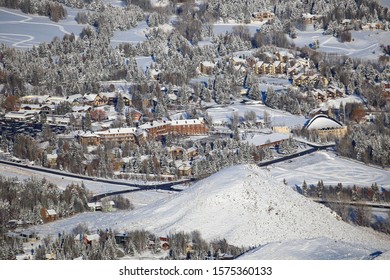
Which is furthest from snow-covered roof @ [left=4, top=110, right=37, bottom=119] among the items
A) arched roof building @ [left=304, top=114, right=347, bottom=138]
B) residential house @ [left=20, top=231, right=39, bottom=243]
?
residential house @ [left=20, top=231, right=39, bottom=243]

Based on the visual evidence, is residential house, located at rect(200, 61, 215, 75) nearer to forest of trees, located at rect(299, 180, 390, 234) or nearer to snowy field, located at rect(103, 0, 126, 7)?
snowy field, located at rect(103, 0, 126, 7)

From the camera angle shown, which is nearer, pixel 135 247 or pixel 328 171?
pixel 135 247

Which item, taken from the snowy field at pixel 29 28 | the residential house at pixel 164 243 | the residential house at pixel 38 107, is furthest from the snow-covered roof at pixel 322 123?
the snowy field at pixel 29 28

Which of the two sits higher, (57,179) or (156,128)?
(156,128)

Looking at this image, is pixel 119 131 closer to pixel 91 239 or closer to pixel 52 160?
pixel 52 160

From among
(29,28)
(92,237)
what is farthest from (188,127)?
(29,28)

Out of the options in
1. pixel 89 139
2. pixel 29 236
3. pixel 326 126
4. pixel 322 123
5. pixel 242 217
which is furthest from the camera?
pixel 322 123

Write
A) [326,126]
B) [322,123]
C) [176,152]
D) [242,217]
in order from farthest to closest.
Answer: [322,123]
[326,126]
[176,152]
[242,217]

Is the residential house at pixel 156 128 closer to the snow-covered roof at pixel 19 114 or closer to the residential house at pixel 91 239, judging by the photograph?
the snow-covered roof at pixel 19 114
